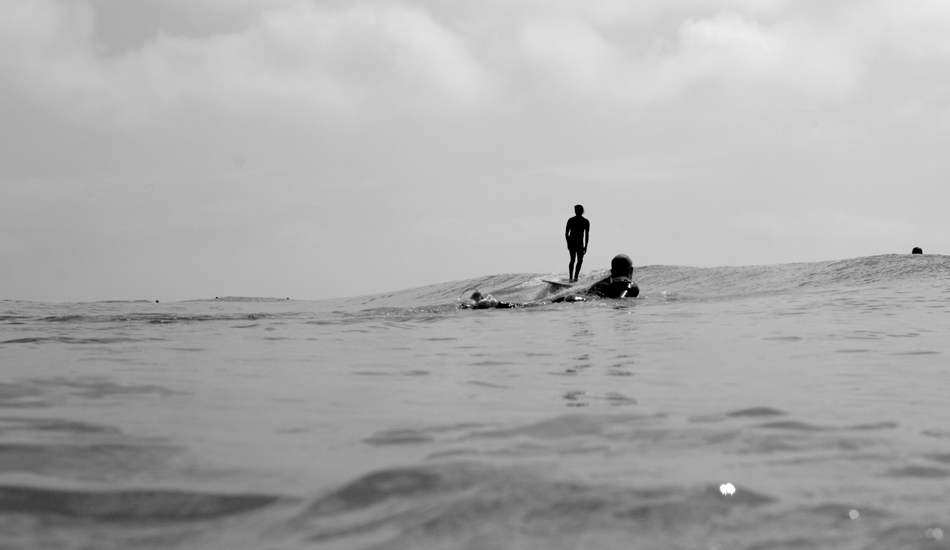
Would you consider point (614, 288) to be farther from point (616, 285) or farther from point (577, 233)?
point (577, 233)

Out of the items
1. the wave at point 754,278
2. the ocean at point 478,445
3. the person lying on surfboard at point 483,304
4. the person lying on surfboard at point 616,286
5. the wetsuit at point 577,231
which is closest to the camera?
the ocean at point 478,445

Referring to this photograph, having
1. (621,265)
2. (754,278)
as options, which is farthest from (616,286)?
(754,278)

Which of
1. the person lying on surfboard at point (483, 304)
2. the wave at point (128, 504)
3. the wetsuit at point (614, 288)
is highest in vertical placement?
the wetsuit at point (614, 288)

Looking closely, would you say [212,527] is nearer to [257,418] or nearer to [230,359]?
[257,418]

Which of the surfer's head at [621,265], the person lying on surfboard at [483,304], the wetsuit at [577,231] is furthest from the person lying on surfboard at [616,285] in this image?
the wetsuit at [577,231]

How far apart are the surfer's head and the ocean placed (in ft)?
21.2

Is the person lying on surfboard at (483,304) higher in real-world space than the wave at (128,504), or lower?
higher

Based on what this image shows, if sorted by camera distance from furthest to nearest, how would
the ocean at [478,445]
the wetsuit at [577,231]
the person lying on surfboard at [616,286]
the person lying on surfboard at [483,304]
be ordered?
1. the wetsuit at [577,231]
2. the person lying on surfboard at [616,286]
3. the person lying on surfboard at [483,304]
4. the ocean at [478,445]

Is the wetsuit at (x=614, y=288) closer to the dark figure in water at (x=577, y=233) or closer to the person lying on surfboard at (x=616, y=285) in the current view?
the person lying on surfboard at (x=616, y=285)

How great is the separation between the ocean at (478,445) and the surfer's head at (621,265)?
6476mm

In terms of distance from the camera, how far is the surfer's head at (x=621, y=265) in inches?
512

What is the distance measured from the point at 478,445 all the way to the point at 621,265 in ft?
35.3

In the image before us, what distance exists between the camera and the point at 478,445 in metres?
2.66

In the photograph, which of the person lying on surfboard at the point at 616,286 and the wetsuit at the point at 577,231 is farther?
the wetsuit at the point at 577,231
